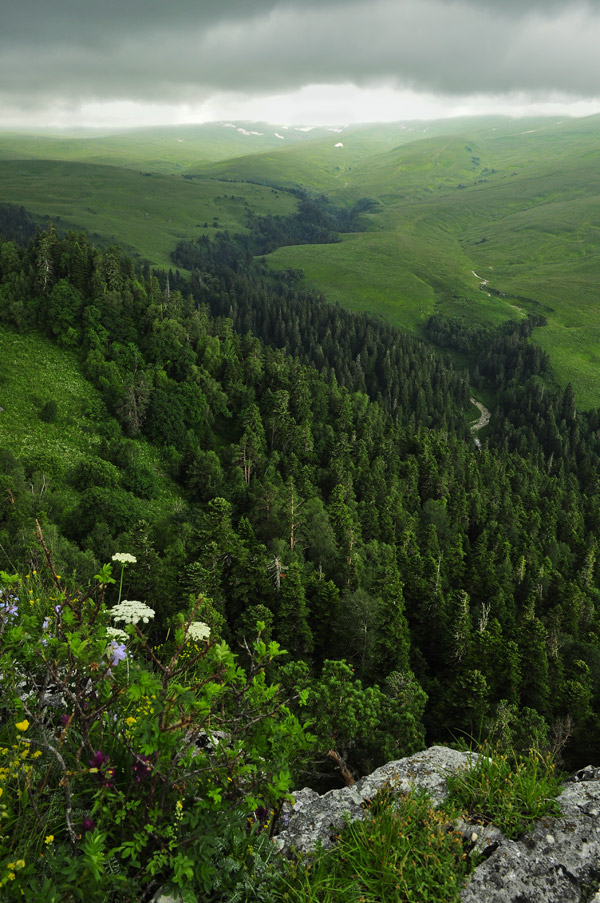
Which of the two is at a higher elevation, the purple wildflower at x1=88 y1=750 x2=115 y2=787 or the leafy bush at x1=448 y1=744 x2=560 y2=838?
the purple wildflower at x1=88 y1=750 x2=115 y2=787

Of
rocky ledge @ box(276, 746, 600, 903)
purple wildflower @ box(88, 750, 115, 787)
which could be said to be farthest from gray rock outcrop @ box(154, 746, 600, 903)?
purple wildflower @ box(88, 750, 115, 787)

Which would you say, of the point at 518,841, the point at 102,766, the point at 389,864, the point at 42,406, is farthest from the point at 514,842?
the point at 42,406

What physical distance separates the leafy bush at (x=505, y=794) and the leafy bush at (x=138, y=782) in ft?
11.8

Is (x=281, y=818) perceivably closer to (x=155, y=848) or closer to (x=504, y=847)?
(x=155, y=848)

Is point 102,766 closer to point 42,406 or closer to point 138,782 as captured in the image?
point 138,782

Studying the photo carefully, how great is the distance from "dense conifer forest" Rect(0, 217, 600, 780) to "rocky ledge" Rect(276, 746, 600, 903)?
12455mm

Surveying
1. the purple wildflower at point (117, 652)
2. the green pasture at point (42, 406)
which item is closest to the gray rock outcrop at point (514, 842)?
the purple wildflower at point (117, 652)

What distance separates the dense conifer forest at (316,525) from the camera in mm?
47125

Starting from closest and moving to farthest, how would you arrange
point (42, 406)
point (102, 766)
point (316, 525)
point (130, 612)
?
point (102, 766) → point (130, 612) → point (316, 525) → point (42, 406)

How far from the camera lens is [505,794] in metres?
8.07

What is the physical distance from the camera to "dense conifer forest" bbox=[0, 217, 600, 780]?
4712 centimetres

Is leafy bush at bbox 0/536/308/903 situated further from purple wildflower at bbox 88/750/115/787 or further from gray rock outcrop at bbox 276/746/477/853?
gray rock outcrop at bbox 276/746/477/853

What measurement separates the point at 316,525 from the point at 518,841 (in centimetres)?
6334

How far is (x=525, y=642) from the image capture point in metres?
56.3
